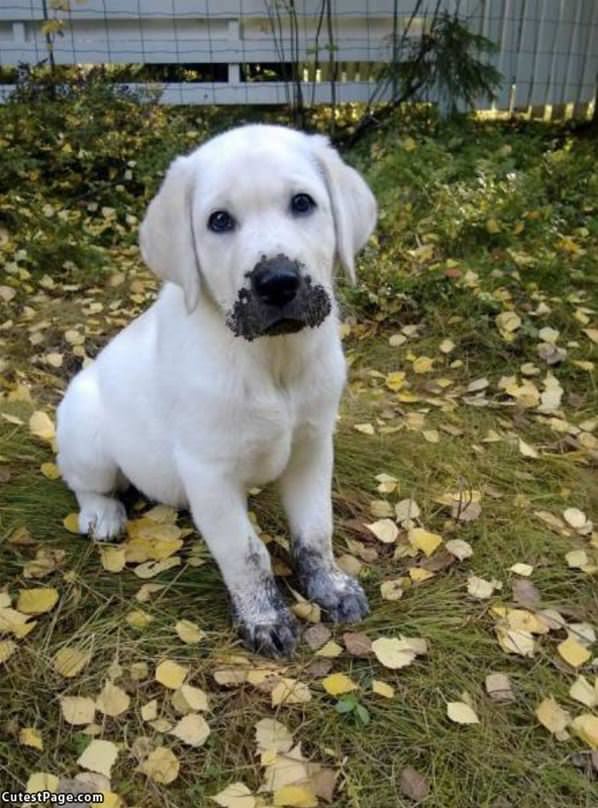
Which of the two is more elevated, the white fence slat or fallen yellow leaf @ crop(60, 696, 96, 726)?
the white fence slat

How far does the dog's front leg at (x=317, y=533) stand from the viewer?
2.72 meters

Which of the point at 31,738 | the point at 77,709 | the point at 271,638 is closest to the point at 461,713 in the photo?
the point at 271,638

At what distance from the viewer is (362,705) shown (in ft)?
7.99

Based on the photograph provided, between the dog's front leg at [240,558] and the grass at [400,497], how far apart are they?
0.27ft

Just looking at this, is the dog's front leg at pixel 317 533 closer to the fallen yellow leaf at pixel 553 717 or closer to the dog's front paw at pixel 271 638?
the dog's front paw at pixel 271 638

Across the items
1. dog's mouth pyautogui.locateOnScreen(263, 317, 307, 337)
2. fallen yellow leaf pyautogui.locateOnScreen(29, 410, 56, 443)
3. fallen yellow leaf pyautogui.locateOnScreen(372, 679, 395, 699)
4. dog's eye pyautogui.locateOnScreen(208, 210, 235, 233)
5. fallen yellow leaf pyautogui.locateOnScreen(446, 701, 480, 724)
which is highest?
dog's eye pyautogui.locateOnScreen(208, 210, 235, 233)

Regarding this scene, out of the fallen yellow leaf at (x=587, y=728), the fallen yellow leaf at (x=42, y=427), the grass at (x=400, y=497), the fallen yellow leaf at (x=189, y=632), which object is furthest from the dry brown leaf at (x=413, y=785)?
the fallen yellow leaf at (x=42, y=427)

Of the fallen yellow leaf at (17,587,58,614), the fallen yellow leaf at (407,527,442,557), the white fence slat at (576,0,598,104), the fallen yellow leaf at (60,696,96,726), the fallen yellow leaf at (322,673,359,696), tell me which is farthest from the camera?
the white fence slat at (576,0,598,104)

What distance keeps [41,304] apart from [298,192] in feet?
10.7

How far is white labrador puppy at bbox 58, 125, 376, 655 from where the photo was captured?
7.23 ft

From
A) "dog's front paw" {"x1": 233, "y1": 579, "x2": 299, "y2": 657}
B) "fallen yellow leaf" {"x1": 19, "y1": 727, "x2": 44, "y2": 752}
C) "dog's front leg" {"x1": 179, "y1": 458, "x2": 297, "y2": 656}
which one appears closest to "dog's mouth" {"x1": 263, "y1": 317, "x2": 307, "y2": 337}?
"dog's front leg" {"x1": 179, "y1": 458, "x2": 297, "y2": 656}

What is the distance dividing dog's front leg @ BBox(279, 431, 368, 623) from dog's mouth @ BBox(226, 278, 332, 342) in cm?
57

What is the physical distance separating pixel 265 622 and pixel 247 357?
2.67 feet

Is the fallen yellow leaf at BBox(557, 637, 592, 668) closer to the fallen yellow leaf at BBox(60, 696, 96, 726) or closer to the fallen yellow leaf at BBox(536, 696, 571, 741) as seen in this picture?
the fallen yellow leaf at BBox(536, 696, 571, 741)
